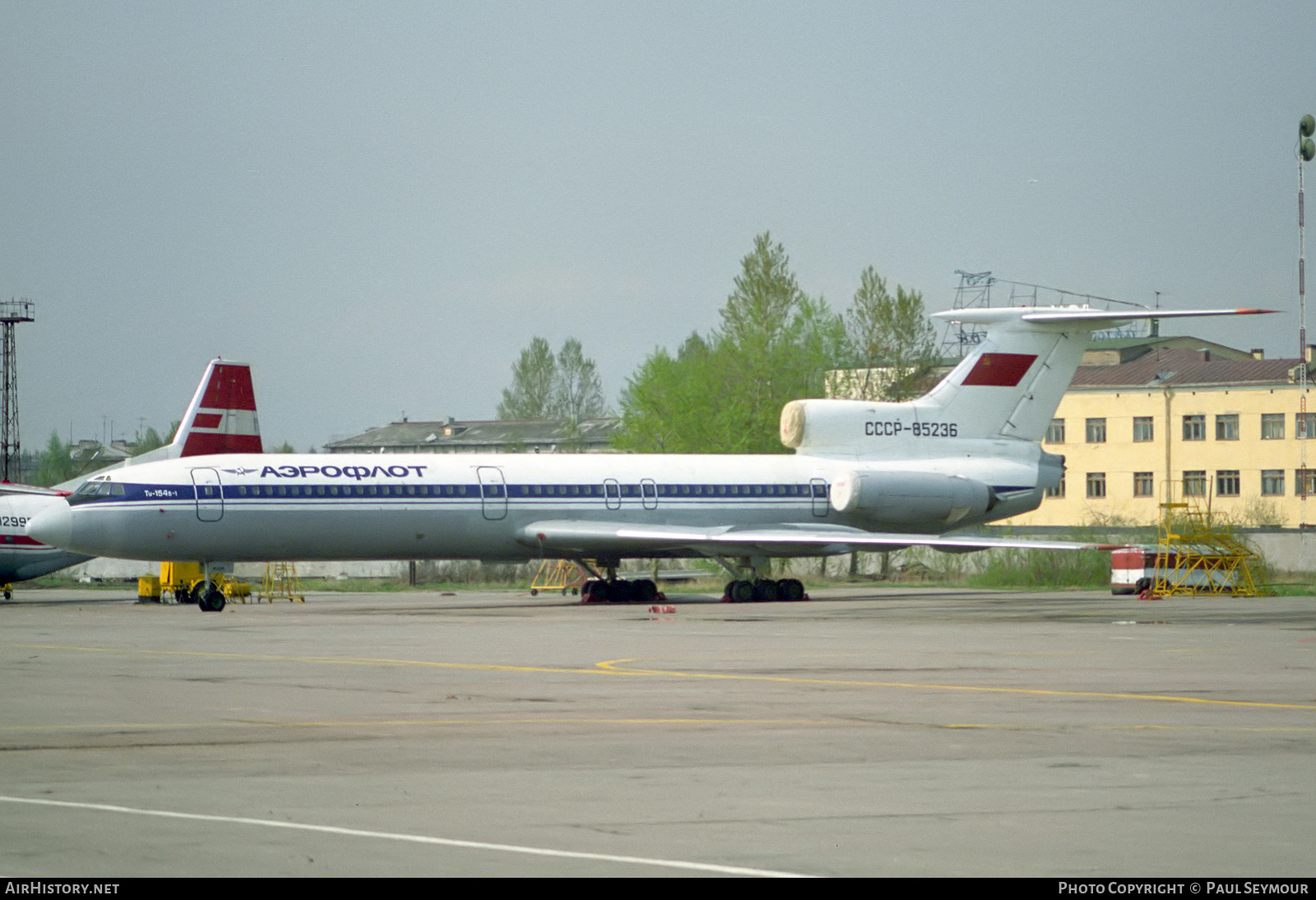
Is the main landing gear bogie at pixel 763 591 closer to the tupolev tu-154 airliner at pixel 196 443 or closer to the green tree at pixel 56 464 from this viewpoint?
the tupolev tu-154 airliner at pixel 196 443

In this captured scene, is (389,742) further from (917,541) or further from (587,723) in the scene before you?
(917,541)

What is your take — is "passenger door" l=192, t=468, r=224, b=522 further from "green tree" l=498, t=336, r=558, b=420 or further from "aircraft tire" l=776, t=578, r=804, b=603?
"green tree" l=498, t=336, r=558, b=420

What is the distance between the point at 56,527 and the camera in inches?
1491

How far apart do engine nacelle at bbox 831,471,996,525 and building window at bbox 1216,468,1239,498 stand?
50.6m

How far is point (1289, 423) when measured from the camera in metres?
88.8

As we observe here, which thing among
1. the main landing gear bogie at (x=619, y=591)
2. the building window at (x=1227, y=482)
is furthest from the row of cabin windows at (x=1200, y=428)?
the main landing gear bogie at (x=619, y=591)

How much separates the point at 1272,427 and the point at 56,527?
69.9 meters

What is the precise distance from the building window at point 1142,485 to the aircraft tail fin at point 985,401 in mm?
48114

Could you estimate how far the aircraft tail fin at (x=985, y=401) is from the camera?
4581 cm

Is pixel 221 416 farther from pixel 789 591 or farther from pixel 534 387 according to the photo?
pixel 534 387

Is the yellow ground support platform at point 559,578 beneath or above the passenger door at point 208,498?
beneath

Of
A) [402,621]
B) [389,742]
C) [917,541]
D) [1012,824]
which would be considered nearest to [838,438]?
[917,541]

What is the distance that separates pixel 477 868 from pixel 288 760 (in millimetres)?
4351

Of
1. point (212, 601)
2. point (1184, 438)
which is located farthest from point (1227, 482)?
point (212, 601)
